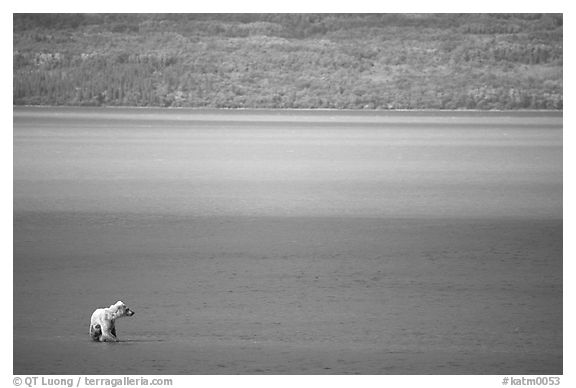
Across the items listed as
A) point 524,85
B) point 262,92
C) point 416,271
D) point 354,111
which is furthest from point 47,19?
point 416,271

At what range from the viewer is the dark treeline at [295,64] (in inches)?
3780

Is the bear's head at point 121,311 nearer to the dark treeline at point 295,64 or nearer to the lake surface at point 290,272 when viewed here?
the lake surface at point 290,272

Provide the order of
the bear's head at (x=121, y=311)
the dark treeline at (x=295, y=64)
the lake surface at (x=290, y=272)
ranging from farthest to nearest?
the dark treeline at (x=295, y=64) → the lake surface at (x=290, y=272) → the bear's head at (x=121, y=311)

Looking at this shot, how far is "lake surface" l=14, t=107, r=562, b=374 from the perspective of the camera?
8.12 m

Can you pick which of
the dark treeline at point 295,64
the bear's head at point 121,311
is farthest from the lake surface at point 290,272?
the dark treeline at point 295,64

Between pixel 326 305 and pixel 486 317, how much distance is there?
133cm

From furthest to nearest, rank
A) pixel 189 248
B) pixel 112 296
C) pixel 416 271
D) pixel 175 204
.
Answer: pixel 175 204
pixel 189 248
pixel 416 271
pixel 112 296

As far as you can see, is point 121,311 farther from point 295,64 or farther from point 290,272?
point 295,64

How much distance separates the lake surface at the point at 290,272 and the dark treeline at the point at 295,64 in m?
72.5

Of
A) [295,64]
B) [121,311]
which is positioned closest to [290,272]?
[121,311]

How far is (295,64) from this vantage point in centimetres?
10344

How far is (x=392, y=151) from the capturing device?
3616 cm

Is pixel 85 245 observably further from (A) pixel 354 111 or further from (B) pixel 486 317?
(A) pixel 354 111

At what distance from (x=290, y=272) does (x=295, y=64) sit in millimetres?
92866
